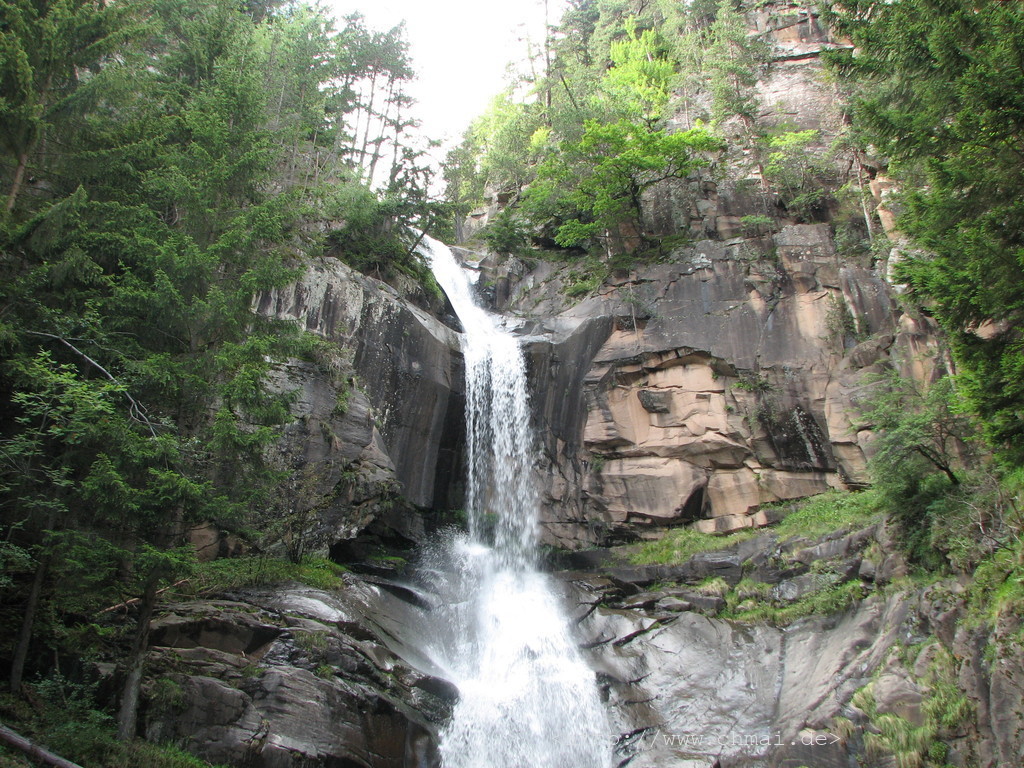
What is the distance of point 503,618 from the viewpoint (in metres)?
14.5

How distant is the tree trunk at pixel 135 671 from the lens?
7682mm

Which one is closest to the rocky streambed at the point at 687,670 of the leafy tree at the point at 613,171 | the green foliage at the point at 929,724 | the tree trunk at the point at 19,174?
the green foliage at the point at 929,724

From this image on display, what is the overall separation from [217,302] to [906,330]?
1553 cm

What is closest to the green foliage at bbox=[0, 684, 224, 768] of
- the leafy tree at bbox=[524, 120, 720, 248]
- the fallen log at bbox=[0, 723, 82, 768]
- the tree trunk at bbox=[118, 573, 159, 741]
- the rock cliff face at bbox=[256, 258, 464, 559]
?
the tree trunk at bbox=[118, 573, 159, 741]

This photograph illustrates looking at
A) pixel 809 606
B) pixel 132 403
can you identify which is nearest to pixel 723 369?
pixel 809 606

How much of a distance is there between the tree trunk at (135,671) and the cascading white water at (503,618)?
4.84m

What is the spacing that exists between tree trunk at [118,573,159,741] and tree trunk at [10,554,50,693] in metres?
1.23

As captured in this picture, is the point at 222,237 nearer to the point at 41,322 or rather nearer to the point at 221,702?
the point at 41,322

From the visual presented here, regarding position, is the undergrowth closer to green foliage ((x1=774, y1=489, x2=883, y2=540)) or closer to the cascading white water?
the cascading white water

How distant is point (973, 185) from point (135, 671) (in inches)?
458

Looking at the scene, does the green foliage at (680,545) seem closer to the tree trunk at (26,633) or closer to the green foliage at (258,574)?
the green foliage at (258,574)

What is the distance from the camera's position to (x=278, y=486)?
13727mm

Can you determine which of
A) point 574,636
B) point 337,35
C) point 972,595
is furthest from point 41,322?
point 337,35

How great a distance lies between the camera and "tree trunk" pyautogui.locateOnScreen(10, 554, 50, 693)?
7.82 meters
